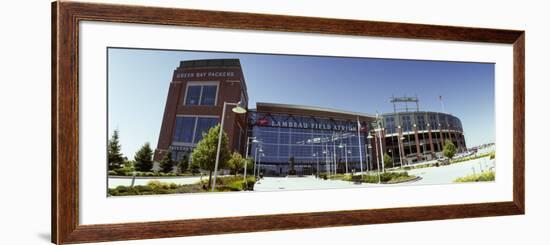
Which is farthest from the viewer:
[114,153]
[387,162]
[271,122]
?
[387,162]

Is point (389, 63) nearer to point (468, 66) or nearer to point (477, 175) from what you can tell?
point (468, 66)

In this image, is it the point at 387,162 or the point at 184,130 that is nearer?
the point at 184,130

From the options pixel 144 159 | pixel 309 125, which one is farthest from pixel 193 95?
pixel 309 125

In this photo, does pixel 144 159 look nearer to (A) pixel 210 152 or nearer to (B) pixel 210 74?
(A) pixel 210 152

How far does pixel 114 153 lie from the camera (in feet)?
9.38

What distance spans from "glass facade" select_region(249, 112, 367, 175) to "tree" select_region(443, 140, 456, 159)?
1.72ft

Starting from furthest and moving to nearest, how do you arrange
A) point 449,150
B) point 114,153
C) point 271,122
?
point 449,150, point 271,122, point 114,153

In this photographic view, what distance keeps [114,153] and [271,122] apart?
2.69ft

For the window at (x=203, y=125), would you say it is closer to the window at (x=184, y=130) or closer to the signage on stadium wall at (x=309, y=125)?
the window at (x=184, y=130)

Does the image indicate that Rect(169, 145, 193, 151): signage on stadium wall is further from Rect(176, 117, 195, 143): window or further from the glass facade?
the glass facade

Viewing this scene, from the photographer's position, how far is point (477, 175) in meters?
3.59

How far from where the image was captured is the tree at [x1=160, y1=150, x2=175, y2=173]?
9.71ft

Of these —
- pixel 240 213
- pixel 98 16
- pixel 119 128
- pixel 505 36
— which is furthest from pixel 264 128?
pixel 505 36

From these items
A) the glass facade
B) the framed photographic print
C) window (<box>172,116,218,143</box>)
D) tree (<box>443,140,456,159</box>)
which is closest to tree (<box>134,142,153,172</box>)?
the framed photographic print
